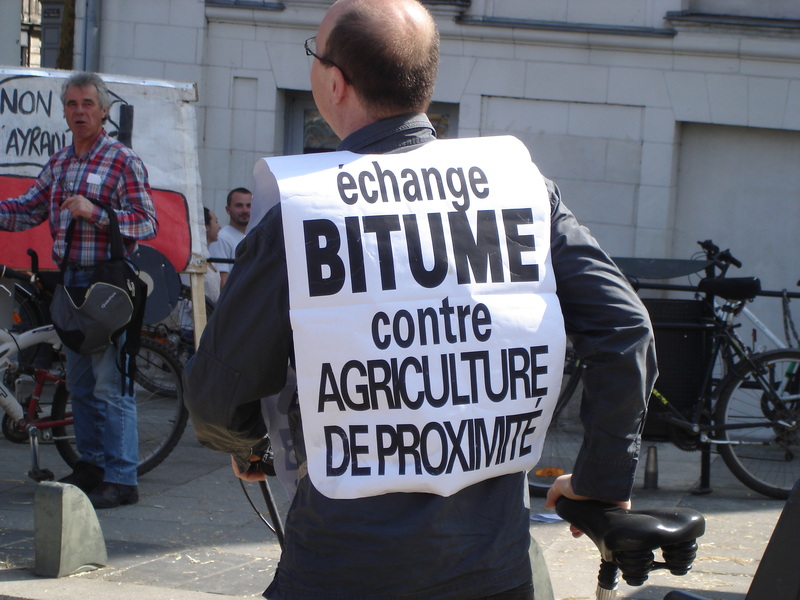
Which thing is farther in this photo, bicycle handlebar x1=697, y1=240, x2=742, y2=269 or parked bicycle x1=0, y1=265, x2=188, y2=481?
bicycle handlebar x1=697, y1=240, x2=742, y2=269

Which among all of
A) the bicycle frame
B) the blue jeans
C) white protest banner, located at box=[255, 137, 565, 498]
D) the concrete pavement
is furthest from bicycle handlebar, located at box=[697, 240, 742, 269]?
white protest banner, located at box=[255, 137, 565, 498]

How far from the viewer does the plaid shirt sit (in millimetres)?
5402

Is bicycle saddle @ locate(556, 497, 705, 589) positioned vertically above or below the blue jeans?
above

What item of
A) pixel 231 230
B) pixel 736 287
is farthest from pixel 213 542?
pixel 231 230

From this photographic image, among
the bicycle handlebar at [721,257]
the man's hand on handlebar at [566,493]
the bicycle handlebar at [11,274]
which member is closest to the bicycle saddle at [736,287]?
the bicycle handlebar at [721,257]

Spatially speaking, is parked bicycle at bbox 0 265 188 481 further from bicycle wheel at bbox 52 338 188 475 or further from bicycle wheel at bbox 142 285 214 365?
bicycle wheel at bbox 142 285 214 365

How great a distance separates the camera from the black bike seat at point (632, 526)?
1865mm

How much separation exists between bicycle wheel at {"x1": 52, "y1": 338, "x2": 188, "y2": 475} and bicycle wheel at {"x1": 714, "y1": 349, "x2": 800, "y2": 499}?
122 inches

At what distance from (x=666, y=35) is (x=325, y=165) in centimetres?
760

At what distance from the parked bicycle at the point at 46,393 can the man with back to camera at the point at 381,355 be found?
4260mm

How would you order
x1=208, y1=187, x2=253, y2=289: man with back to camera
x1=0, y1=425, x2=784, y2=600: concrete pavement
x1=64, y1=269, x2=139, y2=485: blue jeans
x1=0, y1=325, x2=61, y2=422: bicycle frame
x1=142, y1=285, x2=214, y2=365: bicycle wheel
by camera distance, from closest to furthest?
x1=0, y1=425, x2=784, y2=600: concrete pavement < x1=64, y1=269, x2=139, y2=485: blue jeans < x1=0, y1=325, x2=61, y2=422: bicycle frame < x1=142, y1=285, x2=214, y2=365: bicycle wheel < x1=208, y1=187, x2=253, y2=289: man with back to camera

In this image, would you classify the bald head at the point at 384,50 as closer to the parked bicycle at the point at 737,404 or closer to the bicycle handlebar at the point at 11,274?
the parked bicycle at the point at 737,404

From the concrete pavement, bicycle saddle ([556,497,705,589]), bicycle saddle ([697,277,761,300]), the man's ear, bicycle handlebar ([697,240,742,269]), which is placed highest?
the man's ear

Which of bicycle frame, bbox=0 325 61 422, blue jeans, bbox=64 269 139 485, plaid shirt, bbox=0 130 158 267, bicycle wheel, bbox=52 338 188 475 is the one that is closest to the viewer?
plaid shirt, bbox=0 130 158 267
